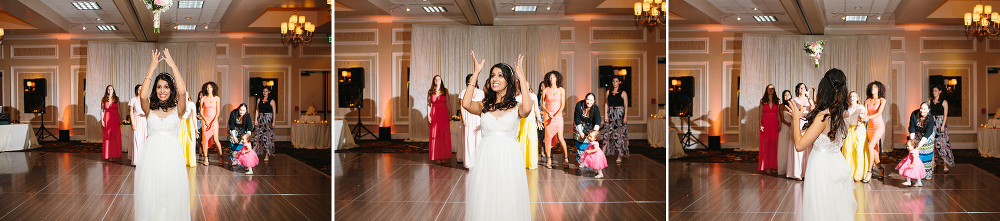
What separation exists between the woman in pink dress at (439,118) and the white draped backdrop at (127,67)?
1.70 m

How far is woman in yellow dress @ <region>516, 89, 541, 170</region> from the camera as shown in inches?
166

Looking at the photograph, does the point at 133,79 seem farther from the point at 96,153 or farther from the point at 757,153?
the point at 757,153

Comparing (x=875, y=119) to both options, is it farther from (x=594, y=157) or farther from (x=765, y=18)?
(x=594, y=157)

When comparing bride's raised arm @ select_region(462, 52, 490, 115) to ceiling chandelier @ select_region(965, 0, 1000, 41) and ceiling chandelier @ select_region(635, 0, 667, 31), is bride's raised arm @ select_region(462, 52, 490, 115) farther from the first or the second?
ceiling chandelier @ select_region(965, 0, 1000, 41)

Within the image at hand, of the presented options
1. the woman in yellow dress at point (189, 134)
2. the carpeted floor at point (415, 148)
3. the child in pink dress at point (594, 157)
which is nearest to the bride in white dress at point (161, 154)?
the woman in yellow dress at point (189, 134)

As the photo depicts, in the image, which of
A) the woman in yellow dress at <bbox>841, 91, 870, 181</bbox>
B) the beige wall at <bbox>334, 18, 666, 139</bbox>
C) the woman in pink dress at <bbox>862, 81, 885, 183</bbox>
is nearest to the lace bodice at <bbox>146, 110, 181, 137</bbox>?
the beige wall at <bbox>334, 18, 666, 139</bbox>

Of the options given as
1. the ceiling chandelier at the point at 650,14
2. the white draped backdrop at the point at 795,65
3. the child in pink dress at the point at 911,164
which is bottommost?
the child in pink dress at the point at 911,164

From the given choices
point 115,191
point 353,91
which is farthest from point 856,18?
point 115,191

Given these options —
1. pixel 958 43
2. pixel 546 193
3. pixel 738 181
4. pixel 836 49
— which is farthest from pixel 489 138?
pixel 958 43

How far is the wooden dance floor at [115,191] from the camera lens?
4.40 m

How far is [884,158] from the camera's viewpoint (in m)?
4.18

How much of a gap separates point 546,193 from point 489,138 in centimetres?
87

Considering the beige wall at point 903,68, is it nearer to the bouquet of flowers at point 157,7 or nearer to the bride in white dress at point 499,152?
the bride in white dress at point 499,152

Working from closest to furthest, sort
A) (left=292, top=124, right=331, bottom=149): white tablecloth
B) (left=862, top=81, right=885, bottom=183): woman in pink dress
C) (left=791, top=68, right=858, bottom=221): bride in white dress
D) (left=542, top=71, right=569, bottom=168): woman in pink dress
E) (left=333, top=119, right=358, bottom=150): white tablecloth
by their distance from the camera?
(left=791, top=68, right=858, bottom=221): bride in white dress < (left=862, top=81, right=885, bottom=183): woman in pink dress < (left=542, top=71, right=569, bottom=168): woman in pink dress < (left=292, top=124, right=331, bottom=149): white tablecloth < (left=333, top=119, right=358, bottom=150): white tablecloth
